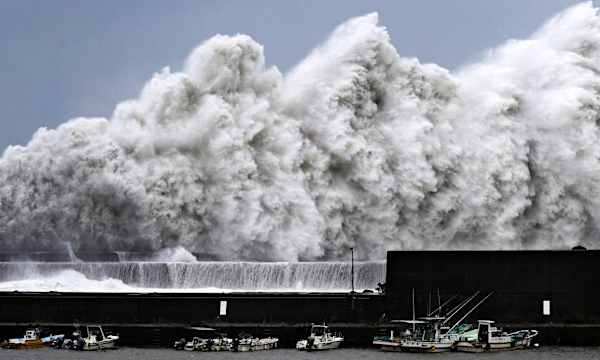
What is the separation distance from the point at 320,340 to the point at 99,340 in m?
8.43

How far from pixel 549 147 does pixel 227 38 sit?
64.1ft

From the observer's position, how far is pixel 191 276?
5031 cm

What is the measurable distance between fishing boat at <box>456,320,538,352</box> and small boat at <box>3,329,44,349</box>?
51.0ft

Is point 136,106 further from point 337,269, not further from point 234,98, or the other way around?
point 337,269

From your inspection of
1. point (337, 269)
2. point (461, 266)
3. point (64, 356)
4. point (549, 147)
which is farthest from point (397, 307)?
point (549, 147)

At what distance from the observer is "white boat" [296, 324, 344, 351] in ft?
133

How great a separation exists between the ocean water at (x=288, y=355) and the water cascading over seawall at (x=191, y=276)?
293 inches

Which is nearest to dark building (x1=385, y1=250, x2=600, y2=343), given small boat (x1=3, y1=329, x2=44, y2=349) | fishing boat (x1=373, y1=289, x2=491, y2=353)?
fishing boat (x1=373, y1=289, x2=491, y2=353)

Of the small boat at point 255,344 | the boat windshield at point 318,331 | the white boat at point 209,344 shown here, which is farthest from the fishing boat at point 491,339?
the white boat at point 209,344

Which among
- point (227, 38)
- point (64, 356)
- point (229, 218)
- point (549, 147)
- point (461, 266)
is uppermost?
point (227, 38)

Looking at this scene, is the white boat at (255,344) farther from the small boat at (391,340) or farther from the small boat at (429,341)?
the small boat at (429,341)

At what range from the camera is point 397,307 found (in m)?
41.2

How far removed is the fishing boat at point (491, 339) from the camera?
3972 cm

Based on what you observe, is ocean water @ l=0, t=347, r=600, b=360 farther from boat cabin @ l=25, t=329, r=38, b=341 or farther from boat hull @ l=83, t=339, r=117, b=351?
boat cabin @ l=25, t=329, r=38, b=341
